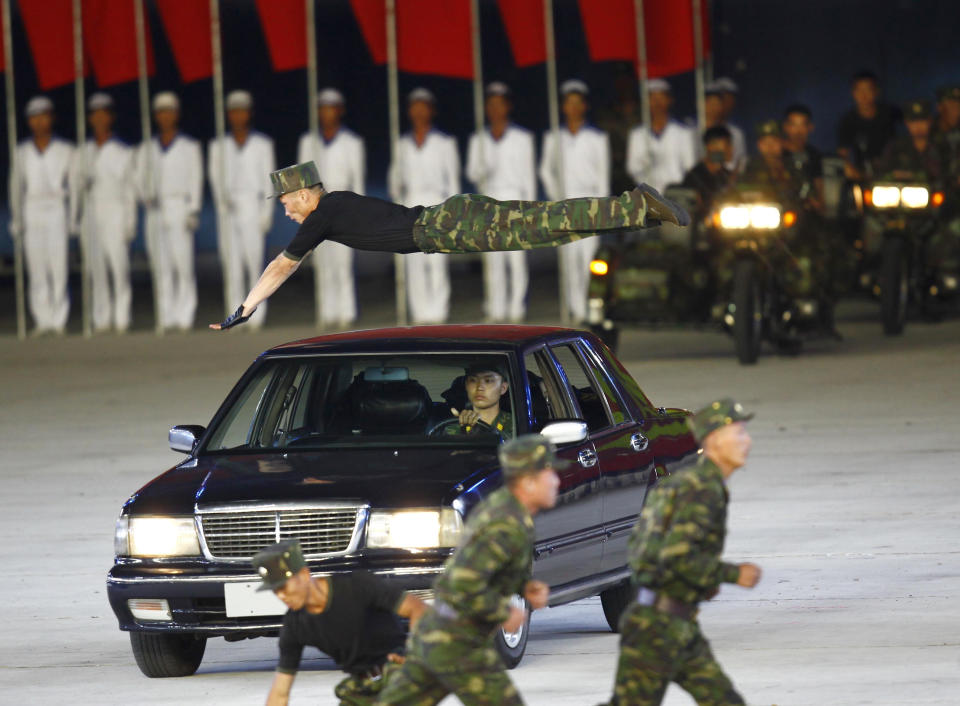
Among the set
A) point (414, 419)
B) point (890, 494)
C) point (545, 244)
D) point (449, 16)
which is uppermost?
point (449, 16)

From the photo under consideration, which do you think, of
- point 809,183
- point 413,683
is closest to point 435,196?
point 809,183

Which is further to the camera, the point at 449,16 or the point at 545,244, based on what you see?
the point at 449,16

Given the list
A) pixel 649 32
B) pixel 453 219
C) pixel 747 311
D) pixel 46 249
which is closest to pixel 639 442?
pixel 453 219

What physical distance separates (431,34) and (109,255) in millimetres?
4929

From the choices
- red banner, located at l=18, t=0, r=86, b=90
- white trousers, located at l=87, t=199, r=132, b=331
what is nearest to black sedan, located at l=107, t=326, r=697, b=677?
red banner, located at l=18, t=0, r=86, b=90

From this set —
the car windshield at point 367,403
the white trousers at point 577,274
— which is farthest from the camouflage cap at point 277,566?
the white trousers at point 577,274

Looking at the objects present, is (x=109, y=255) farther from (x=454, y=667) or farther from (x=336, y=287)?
(x=454, y=667)

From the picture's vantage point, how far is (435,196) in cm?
2823

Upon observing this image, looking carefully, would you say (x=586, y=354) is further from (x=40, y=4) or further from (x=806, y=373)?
(x=40, y=4)

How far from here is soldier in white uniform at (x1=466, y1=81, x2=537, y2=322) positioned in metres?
28.0

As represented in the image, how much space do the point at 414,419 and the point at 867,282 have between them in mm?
14319

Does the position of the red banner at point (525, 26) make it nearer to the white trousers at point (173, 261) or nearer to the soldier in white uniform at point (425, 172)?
the soldier in white uniform at point (425, 172)

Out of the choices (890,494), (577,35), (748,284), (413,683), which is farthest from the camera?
(577,35)

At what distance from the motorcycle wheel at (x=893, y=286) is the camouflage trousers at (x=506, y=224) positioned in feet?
39.1
